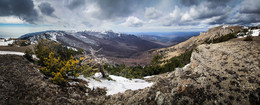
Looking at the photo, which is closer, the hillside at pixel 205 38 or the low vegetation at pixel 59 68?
the low vegetation at pixel 59 68

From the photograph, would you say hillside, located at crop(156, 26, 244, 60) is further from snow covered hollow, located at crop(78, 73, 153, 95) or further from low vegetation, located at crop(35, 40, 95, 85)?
low vegetation, located at crop(35, 40, 95, 85)

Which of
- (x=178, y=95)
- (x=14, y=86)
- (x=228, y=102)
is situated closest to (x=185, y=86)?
(x=178, y=95)

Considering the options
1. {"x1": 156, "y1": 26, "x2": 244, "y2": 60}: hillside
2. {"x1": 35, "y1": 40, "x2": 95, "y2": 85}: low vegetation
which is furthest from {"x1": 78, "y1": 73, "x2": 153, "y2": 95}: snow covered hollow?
{"x1": 156, "y1": 26, "x2": 244, "y2": 60}: hillside

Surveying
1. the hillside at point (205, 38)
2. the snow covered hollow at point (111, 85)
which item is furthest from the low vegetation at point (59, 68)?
the hillside at point (205, 38)

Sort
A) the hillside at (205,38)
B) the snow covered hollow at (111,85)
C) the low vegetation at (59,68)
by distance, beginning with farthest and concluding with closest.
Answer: the hillside at (205,38) < the snow covered hollow at (111,85) < the low vegetation at (59,68)

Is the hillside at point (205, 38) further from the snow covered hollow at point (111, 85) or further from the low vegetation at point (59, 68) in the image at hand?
the low vegetation at point (59, 68)

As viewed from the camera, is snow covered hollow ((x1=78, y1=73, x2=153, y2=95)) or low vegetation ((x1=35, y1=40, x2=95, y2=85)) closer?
low vegetation ((x1=35, y1=40, x2=95, y2=85))

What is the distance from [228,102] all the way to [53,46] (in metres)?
22.7

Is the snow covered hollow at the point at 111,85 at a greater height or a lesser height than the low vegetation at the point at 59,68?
lesser

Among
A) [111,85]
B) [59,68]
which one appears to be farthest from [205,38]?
[59,68]

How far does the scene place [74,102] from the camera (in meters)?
7.80

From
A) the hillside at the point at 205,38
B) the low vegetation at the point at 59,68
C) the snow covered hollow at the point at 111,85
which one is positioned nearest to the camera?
the low vegetation at the point at 59,68

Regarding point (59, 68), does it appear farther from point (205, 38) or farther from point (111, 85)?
point (205, 38)

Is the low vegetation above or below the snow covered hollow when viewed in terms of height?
above
